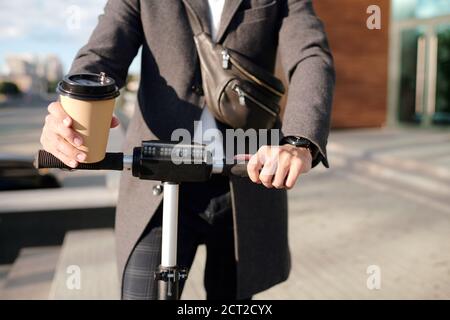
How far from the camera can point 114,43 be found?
1.59 meters

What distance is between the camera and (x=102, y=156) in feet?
3.90

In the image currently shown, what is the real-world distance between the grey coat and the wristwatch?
27 cm

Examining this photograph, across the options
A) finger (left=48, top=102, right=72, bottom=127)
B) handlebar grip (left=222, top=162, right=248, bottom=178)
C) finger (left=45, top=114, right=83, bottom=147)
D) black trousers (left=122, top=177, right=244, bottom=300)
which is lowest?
black trousers (left=122, top=177, right=244, bottom=300)

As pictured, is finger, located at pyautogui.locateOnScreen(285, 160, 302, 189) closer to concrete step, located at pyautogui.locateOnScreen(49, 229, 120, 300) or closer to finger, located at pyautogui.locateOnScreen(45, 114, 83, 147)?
finger, located at pyautogui.locateOnScreen(45, 114, 83, 147)

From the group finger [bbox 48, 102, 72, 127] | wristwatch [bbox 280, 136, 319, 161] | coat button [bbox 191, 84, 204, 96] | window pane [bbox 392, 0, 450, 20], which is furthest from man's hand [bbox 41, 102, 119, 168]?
window pane [bbox 392, 0, 450, 20]

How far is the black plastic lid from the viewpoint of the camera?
107 cm

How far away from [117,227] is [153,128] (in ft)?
1.09

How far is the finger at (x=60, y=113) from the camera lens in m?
1.09

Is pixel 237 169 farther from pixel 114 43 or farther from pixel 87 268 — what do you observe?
pixel 87 268

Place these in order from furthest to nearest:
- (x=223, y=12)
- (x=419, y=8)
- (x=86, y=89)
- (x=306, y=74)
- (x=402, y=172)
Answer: (x=419, y=8)
(x=402, y=172)
(x=223, y=12)
(x=306, y=74)
(x=86, y=89)

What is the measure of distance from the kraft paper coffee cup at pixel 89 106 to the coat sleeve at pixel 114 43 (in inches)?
16.4

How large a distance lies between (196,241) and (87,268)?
2.78 m

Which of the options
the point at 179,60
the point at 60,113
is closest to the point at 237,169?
the point at 60,113
